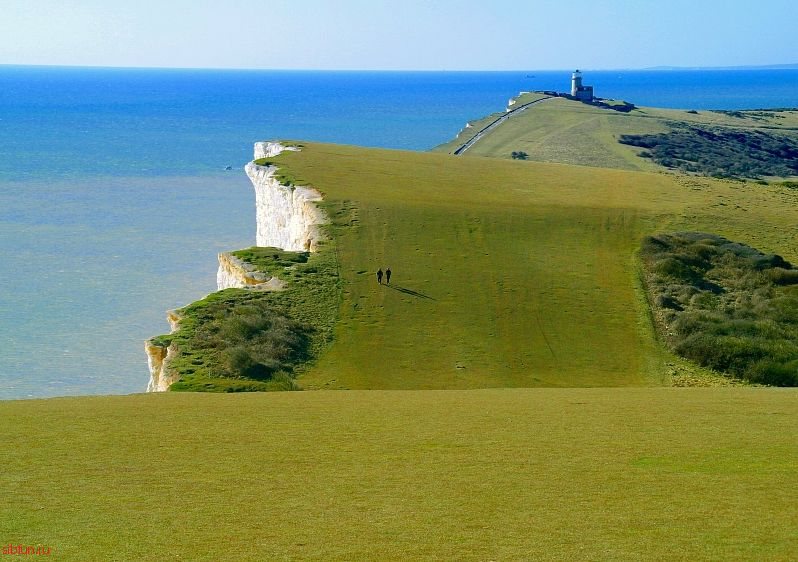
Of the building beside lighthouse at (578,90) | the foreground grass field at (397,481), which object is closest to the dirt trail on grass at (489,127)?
the building beside lighthouse at (578,90)

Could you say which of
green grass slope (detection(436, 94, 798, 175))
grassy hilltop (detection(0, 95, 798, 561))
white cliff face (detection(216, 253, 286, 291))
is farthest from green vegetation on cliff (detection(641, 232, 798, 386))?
green grass slope (detection(436, 94, 798, 175))

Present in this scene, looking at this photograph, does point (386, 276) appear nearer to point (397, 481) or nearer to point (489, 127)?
point (397, 481)

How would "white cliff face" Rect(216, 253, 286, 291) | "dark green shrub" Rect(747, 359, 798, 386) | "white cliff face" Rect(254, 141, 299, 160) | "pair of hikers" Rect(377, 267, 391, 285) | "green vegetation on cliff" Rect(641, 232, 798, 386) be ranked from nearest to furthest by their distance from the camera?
"dark green shrub" Rect(747, 359, 798, 386) → "green vegetation on cliff" Rect(641, 232, 798, 386) → "white cliff face" Rect(216, 253, 286, 291) → "pair of hikers" Rect(377, 267, 391, 285) → "white cliff face" Rect(254, 141, 299, 160)

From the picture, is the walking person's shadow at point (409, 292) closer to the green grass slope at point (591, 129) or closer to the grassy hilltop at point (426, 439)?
the grassy hilltop at point (426, 439)

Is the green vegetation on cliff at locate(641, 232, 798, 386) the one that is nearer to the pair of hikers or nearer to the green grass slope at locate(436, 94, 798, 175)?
the pair of hikers

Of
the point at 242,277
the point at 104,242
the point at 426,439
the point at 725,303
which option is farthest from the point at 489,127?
the point at 426,439

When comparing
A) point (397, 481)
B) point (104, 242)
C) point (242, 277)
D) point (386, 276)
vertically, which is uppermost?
point (397, 481)

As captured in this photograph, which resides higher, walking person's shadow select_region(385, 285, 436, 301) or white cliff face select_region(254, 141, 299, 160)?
white cliff face select_region(254, 141, 299, 160)
